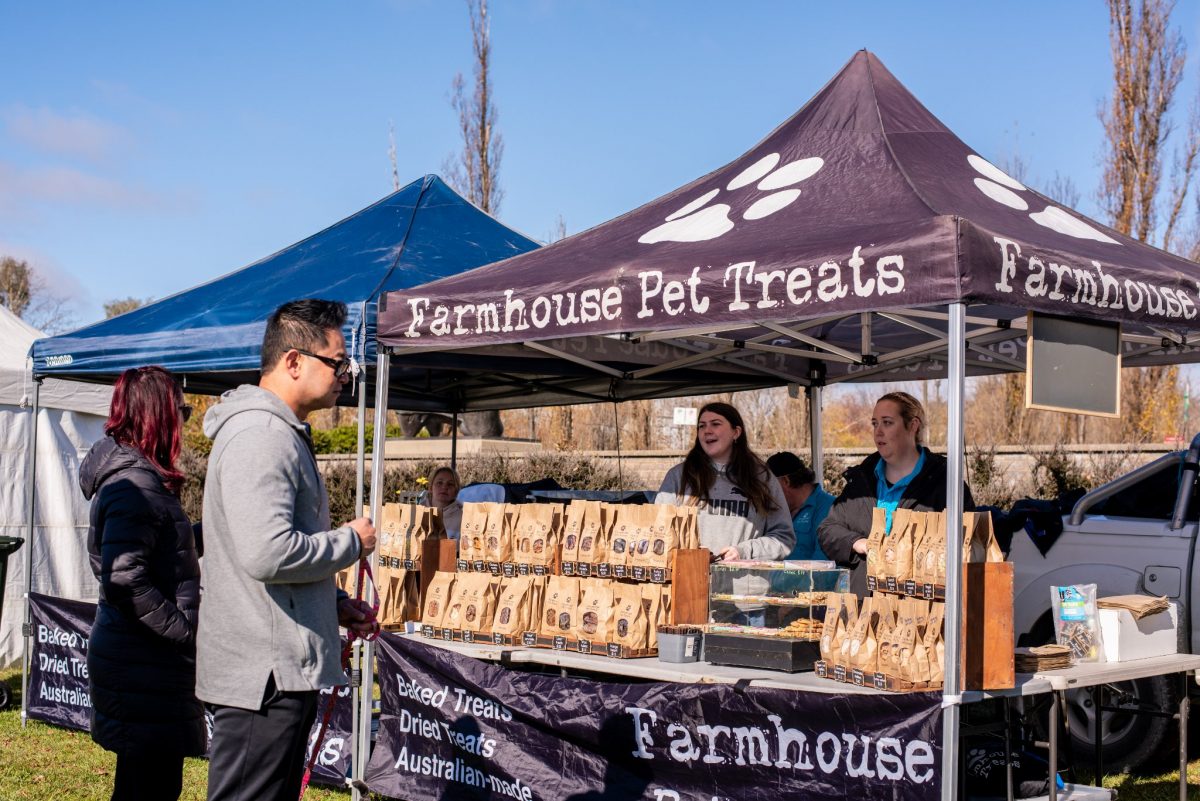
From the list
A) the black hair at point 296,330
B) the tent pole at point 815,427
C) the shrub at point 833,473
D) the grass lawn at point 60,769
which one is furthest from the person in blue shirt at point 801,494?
the shrub at point 833,473

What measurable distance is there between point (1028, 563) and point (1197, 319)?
2.21 m

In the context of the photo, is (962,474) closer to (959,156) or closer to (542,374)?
(959,156)

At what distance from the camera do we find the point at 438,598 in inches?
245

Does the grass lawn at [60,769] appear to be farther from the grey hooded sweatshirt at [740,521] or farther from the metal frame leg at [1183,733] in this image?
the metal frame leg at [1183,733]

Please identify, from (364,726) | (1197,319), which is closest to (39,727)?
(364,726)

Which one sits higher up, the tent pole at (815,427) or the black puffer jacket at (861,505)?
the tent pole at (815,427)

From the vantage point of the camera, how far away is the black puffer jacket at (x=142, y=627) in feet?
12.5

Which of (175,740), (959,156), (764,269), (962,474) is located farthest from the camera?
(959,156)

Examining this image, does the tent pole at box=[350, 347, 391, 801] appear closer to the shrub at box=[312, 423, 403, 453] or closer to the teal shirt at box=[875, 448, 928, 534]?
the teal shirt at box=[875, 448, 928, 534]

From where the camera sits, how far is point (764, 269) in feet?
15.3

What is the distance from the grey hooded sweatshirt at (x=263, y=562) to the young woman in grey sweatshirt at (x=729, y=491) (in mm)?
3000

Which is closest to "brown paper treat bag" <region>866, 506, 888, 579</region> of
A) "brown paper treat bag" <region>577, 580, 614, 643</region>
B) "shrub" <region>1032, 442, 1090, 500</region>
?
"brown paper treat bag" <region>577, 580, 614, 643</region>

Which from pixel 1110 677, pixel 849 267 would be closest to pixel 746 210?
pixel 849 267

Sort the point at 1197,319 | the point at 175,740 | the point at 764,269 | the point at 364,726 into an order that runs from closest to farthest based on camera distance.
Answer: the point at 175,740 → the point at 764,269 → the point at 1197,319 → the point at 364,726
